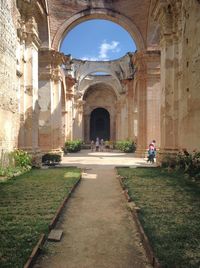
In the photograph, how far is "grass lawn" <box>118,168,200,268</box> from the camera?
3.35m

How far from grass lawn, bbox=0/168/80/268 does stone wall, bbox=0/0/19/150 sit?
6.52 feet

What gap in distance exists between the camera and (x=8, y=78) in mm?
10125

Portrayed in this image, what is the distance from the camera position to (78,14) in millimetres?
20281

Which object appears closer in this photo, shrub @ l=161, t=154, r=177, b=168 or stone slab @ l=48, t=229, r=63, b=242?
stone slab @ l=48, t=229, r=63, b=242

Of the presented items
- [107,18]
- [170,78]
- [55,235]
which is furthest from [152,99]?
[55,235]

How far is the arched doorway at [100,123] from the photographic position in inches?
1980

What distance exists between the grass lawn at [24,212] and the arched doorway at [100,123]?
41278 millimetres

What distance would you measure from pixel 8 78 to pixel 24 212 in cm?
596

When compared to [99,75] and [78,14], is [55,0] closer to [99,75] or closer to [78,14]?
[78,14]

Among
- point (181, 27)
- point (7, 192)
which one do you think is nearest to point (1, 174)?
point (7, 192)

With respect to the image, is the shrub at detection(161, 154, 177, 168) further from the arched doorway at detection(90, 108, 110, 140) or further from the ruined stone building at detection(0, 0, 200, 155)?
the arched doorway at detection(90, 108, 110, 140)

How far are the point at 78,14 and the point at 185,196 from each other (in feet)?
54.5

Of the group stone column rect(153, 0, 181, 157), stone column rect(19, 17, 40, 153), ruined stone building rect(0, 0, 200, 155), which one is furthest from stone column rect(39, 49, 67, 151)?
stone column rect(153, 0, 181, 157)

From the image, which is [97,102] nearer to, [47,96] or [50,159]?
[47,96]
